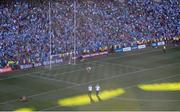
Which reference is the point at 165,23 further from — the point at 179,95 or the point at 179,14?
the point at 179,95

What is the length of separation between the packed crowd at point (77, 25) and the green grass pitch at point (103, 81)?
3413 millimetres

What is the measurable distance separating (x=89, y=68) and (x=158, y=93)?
12.7 metres

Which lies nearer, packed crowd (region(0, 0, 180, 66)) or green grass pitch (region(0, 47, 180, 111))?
green grass pitch (region(0, 47, 180, 111))

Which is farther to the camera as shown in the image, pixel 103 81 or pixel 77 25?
pixel 77 25

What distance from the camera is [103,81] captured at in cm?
4847

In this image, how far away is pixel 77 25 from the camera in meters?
66.0

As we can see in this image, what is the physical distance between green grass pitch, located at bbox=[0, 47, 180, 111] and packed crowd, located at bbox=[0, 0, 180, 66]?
11.2 feet

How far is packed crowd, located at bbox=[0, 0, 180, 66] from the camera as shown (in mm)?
58000

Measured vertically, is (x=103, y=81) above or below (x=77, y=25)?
below

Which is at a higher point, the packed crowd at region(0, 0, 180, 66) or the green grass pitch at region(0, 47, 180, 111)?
the packed crowd at region(0, 0, 180, 66)

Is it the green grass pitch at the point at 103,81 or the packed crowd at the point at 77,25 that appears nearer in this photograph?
the green grass pitch at the point at 103,81

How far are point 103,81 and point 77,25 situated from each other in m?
19.3

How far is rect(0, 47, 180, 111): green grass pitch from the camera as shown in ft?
129

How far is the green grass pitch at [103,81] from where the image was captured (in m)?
39.3
